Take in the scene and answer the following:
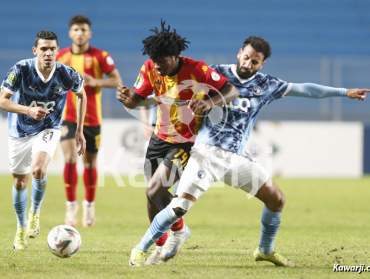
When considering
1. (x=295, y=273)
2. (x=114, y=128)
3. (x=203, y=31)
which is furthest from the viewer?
(x=203, y=31)

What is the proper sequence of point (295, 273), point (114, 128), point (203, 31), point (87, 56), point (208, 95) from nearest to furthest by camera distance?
point (295, 273), point (208, 95), point (87, 56), point (114, 128), point (203, 31)

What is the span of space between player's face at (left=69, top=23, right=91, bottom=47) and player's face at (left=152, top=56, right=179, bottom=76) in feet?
13.5

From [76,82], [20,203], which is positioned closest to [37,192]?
[20,203]

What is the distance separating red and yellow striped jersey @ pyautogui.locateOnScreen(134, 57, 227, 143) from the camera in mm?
7191

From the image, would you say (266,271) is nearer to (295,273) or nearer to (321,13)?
(295,273)

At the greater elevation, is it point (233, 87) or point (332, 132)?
point (233, 87)

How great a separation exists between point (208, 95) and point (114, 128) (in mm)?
12253

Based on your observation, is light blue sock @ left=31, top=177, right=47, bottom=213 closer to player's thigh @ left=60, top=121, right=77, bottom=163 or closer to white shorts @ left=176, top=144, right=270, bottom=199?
white shorts @ left=176, top=144, right=270, bottom=199

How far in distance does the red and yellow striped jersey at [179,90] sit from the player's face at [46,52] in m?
1.11

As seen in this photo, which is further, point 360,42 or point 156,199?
point 360,42

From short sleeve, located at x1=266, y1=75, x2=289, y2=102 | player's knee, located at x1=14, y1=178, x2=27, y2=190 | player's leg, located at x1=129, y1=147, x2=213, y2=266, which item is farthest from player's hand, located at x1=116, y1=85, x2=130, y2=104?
player's knee, located at x1=14, y1=178, x2=27, y2=190

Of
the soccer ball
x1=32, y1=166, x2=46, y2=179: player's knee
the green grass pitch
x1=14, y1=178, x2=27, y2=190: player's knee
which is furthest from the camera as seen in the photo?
x1=14, y1=178, x2=27, y2=190: player's knee

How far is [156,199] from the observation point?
738cm

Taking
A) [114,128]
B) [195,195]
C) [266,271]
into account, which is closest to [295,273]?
[266,271]
